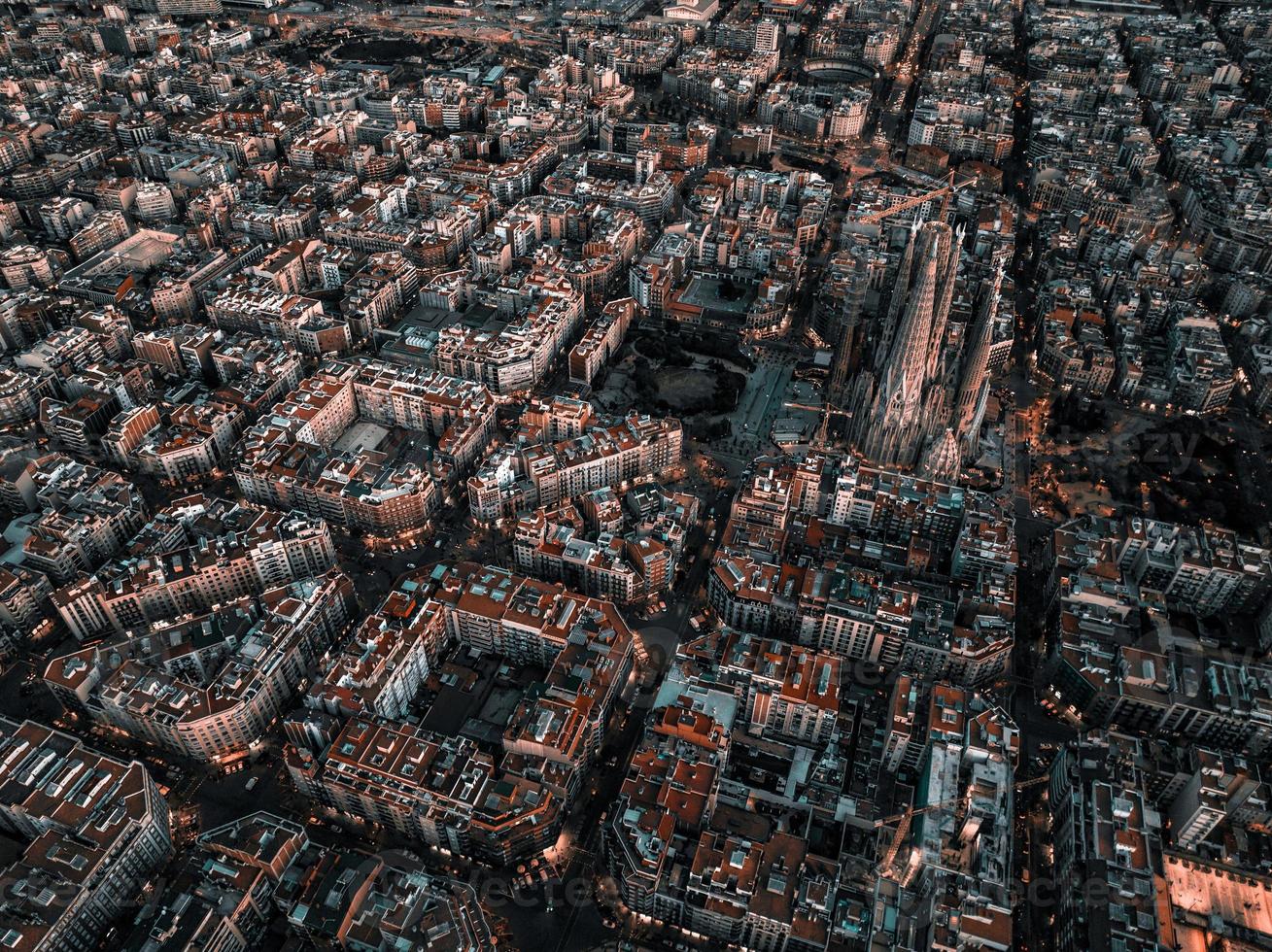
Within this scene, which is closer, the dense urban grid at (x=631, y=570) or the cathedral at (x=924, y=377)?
the dense urban grid at (x=631, y=570)

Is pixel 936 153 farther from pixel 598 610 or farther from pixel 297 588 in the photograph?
pixel 297 588

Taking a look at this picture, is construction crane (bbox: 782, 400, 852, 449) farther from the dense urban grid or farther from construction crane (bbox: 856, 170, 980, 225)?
construction crane (bbox: 856, 170, 980, 225)

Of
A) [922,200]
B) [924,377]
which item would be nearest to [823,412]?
[924,377]

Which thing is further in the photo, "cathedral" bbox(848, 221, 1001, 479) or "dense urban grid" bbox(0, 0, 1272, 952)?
"cathedral" bbox(848, 221, 1001, 479)

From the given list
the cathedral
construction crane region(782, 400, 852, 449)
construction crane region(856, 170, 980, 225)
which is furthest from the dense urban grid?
construction crane region(856, 170, 980, 225)

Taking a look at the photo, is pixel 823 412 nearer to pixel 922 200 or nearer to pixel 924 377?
pixel 924 377

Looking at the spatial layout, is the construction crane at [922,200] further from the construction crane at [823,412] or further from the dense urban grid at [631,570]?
the construction crane at [823,412]

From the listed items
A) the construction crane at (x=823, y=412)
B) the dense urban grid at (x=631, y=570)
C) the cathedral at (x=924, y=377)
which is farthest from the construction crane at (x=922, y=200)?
the construction crane at (x=823, y=412)
